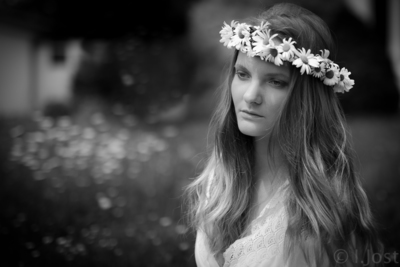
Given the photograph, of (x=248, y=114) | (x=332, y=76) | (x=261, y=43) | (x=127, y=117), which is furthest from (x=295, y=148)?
(x=127, y=117)

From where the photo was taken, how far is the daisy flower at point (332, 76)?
1967mm

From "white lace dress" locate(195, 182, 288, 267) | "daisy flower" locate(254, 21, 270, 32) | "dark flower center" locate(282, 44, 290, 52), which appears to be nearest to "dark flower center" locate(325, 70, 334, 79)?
"dark flower center" locate(282, 44, 290, 52)

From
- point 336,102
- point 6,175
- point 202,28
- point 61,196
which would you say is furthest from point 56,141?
point 336,102

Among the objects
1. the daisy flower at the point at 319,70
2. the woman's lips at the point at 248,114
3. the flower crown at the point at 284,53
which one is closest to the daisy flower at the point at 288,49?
the flower crown at the point at 284,53

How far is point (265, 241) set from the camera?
193 centimetres

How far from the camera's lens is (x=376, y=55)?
8062mm

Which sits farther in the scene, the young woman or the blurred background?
the blurred background

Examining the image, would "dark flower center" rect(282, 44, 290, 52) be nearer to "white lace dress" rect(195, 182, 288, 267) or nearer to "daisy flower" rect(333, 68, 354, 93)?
"daisy flower" rect(333, 68, 354, 93)

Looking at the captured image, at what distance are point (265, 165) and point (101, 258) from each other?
1.75 meters

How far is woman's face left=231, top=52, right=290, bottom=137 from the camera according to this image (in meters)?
1.93

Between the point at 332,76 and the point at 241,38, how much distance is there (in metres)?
0.44

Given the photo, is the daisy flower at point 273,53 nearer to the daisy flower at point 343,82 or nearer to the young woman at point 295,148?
the young woman at point 295,148

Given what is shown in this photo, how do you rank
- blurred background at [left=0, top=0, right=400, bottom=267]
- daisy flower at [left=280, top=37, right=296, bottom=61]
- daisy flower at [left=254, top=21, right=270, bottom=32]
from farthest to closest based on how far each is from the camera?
blurred background at [left=0, top=0, right=400, bottom=267]
daisy flower at [left=254, top=21, right=270, bottom=32]
daisy flower at [left=280, top=37, right=296, bottom=61]

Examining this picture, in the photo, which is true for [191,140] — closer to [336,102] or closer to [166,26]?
[166,26]
